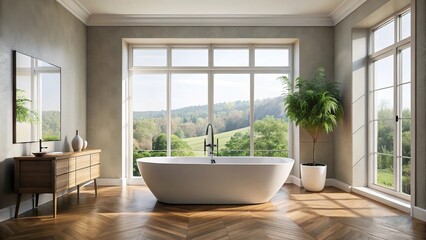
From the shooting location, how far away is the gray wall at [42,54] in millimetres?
4285

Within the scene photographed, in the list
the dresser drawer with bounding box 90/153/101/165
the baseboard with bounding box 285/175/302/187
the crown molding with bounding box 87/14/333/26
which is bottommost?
the baseboard with bounding box 285/175/302/187

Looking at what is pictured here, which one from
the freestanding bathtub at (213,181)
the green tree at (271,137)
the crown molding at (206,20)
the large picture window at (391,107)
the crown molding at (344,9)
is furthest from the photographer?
the green tree at (271,137)

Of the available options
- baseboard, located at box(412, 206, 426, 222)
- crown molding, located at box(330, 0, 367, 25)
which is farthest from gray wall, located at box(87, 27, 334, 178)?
baseboard, located at box(412, 206, 426, 222)

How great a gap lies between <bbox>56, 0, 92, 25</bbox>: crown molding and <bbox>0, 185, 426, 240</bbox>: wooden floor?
2958mm

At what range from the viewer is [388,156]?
558 cm

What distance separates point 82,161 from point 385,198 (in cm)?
415

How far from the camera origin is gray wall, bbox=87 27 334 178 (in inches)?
274

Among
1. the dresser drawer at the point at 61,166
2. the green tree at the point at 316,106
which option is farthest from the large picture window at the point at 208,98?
the dresser drawer at the point at 61,166

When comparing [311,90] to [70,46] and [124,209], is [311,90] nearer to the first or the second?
[124,209]

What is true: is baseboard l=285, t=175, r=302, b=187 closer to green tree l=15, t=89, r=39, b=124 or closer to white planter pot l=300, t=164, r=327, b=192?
white planter pot l=300, t=164, r=327, b=192

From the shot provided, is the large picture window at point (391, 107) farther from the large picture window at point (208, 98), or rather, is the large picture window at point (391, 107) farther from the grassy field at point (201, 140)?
the grassy field at point (201, 140)

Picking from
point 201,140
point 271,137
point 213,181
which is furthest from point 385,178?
point 201,140

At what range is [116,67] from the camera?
697 centimetres

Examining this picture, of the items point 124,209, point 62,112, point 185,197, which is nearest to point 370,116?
point 185,197
